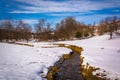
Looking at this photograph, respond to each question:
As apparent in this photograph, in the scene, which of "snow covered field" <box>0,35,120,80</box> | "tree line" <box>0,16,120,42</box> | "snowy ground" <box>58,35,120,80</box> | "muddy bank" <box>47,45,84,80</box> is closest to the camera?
"snow covered field" <box>0,35,120,80</box>

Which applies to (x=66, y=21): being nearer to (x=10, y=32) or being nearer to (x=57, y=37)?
(x=57, y=37)

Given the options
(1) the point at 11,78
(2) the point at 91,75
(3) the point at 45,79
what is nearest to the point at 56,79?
(3) the point at 45,79

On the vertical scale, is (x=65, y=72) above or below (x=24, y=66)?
below

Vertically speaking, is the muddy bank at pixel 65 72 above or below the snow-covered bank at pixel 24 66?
below

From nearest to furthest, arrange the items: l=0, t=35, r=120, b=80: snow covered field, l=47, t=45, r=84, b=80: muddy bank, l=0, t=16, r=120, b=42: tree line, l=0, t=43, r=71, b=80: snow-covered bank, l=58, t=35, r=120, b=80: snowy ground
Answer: l=0, t=43, r=71, b=80: snow-covered bank < l=0, t=35, r=120, b=80: snow covered field < l=47, t=45, r=84, b=80: muddy bank < l=58, t=35, r=120, b=80: snowy ground < l=0, t=16, r=120, b=42: tree line

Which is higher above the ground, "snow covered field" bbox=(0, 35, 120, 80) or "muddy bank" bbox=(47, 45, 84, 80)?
"snow covered field" bbox=(0, 35, 120, 80)

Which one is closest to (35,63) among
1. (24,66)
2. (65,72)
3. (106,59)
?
(24,66)

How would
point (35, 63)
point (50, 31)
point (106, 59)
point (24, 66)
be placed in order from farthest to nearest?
point (50, 31), point (106, 59), point (35, 63), point (24, 66)

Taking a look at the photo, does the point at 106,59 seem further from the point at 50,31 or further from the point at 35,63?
the point at 50,31

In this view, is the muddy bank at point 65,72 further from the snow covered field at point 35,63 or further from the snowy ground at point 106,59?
the snowy ground at point 106,59

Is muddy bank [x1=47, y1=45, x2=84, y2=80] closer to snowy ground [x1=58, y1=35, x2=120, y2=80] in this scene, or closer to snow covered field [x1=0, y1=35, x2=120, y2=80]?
snow covered field [x1=0, y1=35, x2=120, y2=80]

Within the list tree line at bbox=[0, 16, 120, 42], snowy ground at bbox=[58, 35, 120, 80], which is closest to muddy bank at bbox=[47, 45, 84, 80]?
snowy ground at bbox=[58, 35, 120, 80]

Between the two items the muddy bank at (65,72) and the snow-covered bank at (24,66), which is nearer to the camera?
the snow-covered bank at (24,66)

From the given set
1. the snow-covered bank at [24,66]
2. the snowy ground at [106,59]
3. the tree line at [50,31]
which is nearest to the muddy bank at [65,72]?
the snow-covered bank at [24,66]
